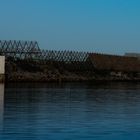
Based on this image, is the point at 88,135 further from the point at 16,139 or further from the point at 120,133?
the point at 16,139

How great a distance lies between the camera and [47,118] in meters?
39.2

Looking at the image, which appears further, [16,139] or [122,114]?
[122,114]

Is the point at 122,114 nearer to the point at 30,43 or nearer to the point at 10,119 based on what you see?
the point at 10,119

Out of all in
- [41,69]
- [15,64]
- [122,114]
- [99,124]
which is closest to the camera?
[99,124]

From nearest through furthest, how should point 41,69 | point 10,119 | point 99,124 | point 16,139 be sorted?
point 16,139 < point 99,124 < point 10,119 < point 41,69

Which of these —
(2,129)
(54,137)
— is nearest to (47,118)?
(2,129)

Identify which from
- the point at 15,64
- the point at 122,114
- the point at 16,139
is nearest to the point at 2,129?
the point at 16,139

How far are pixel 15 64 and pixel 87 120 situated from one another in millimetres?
143662

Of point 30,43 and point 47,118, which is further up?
point 30,43

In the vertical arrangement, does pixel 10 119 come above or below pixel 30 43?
below

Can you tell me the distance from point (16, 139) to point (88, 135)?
3.93m

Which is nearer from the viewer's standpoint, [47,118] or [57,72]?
[47,118]

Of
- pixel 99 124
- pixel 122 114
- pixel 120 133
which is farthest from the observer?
pixel 122 114

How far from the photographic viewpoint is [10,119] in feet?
125
